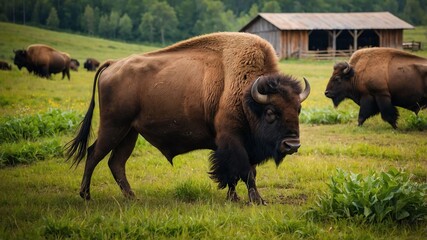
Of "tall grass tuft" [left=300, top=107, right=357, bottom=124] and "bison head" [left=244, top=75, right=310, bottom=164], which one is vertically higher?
"bison head" [left=244, top=75, right=310, bottom=164]

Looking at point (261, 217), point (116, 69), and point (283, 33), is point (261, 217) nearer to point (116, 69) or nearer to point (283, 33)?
point (116, 69)

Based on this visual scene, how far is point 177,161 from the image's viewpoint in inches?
348

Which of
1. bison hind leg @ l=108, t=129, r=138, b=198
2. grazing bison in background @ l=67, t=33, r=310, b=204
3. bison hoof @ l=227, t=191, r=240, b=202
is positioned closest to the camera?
grazing bison in background @ l=67, t=33, r=310, b=204

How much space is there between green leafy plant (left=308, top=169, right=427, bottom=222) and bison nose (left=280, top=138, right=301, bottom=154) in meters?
0.67

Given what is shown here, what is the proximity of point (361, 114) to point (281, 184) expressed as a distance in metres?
6.32

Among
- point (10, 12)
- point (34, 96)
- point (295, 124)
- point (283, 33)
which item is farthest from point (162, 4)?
point (295, 124)

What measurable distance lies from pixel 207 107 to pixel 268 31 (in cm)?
4852

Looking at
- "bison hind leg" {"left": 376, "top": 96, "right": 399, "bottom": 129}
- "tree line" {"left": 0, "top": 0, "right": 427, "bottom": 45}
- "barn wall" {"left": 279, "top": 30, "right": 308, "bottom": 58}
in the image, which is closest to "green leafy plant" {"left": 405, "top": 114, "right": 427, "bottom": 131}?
"bison hind leg" {"left": 376, "top": 96, "right": 399, "bottom": 129}

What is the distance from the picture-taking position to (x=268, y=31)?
175 feet

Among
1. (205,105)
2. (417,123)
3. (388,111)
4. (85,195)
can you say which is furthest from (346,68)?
(85,195)

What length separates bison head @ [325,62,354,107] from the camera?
13.0m

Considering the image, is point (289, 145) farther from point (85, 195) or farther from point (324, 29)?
point (324, 29)

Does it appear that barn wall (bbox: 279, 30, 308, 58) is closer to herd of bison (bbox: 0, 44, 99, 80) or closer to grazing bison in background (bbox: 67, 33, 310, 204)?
herd of bison (bbox: 0, 44, 99, 80)

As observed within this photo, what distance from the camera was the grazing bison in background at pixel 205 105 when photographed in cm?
594
